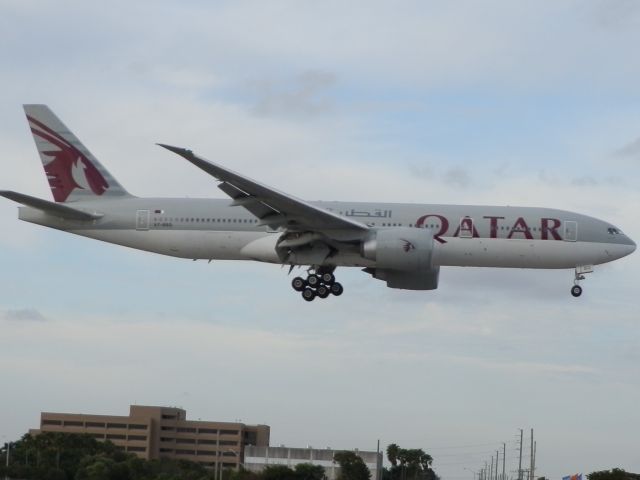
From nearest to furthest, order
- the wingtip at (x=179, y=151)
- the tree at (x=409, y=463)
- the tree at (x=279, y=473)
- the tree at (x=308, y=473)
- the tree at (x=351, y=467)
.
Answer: the wingtip at (x=179, y=151) → the tree at (x=279, y=473) → the tree at (x=308, y=473) → the tree at (x=351, y=467) → the tree at (x=409, y=463)

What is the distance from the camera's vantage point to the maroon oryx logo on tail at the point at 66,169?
56.4 meters

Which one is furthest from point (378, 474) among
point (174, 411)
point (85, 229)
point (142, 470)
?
point (85, 229)

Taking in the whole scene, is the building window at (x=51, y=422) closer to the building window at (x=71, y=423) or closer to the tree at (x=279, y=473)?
the building window at (x=71, y=423)

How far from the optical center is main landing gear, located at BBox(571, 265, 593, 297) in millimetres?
52250

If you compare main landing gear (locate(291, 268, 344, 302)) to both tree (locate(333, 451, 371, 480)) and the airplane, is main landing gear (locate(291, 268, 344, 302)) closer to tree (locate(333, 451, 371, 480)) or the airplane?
the airplane

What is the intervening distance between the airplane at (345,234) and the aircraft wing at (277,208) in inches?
2.1

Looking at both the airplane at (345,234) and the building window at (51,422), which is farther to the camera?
the building window at (51,422)

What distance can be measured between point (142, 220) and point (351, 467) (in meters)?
55.2

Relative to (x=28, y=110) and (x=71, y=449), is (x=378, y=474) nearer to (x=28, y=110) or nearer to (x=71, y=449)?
(x=71, y=449)

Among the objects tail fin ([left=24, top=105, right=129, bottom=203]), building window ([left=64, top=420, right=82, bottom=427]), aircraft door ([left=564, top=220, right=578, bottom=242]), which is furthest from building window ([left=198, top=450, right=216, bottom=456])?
aircraft door ([left=564, top=220, right=578, bottom=242])

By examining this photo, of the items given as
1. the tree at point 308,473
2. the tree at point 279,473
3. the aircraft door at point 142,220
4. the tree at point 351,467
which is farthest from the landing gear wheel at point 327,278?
the tree at point 351,467

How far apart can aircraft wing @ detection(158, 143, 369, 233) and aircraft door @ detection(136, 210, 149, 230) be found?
5.50 m

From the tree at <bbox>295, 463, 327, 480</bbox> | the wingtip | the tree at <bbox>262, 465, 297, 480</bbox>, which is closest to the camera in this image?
the wingtip

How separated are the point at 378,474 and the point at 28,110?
62.8 meters
